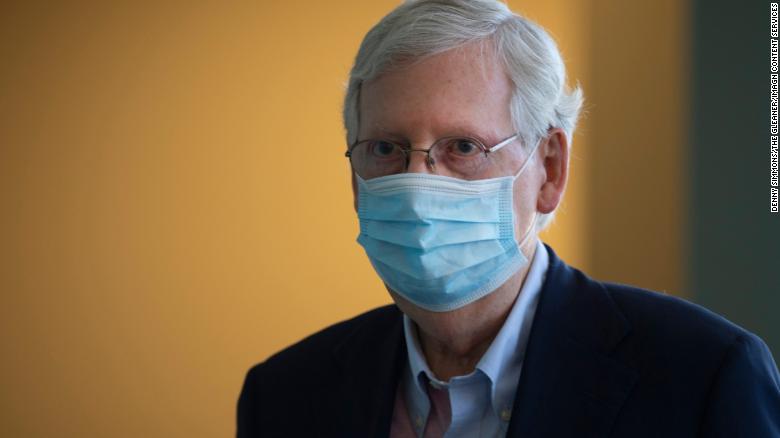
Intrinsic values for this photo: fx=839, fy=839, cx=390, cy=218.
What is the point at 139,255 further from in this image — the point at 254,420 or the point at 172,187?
the point at 254,420

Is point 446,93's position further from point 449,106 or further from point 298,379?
point 298,379

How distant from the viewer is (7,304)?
2924 mm

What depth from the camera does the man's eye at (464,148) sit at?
4.18ft

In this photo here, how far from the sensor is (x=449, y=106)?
1.26 m

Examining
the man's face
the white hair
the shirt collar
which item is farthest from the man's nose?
the shirt collar

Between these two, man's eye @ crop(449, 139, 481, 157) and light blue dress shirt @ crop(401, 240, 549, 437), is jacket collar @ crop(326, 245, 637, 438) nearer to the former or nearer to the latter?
light blue dress shirt @ crop(401, 240, 549, 437)

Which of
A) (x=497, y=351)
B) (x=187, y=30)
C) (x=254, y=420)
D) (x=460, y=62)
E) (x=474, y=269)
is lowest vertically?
(x=254, y=420)

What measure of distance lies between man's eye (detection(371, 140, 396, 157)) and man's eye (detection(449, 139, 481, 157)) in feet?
0.31

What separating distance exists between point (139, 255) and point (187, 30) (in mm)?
810

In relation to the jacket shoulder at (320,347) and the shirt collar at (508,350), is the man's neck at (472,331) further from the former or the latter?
the jacket shoulder at (320,347)

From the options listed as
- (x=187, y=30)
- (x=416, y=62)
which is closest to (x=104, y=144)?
(x=187, y=30)

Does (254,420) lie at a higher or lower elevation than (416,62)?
lower

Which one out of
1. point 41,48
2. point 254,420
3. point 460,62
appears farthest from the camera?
point 41,48

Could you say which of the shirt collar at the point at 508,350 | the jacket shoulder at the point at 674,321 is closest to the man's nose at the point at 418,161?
the shirt collar at the point at 508,350
